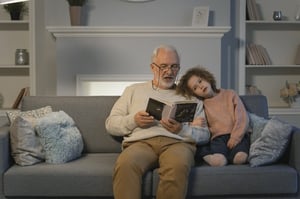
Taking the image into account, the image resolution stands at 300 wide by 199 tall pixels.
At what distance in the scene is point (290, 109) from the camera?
4672mm

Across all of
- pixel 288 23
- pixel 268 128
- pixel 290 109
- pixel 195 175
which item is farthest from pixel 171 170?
pixel 288 23

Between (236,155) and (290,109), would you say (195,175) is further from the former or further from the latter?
(290,109)

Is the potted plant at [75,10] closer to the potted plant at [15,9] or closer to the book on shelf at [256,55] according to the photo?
the potted plant at [15,9]

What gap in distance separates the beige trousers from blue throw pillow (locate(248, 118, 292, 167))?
1.14 ft

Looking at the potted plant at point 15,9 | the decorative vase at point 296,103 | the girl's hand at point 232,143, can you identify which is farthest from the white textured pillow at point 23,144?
the decorative vase at point 296,103

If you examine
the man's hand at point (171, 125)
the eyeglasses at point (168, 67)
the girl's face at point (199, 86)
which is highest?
the eyeglasses at point (168, 67)

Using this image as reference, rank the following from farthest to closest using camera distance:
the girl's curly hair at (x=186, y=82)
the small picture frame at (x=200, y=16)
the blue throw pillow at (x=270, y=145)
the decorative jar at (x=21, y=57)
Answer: the decorative jar at (x=21, y=57), the small picture frame at (x=200, y=16), the girl's curly hair at (x=186, y=82), the blue throw pillow at (x=270, y=145)

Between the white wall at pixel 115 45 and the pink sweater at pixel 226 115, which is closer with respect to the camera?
the pink sweater at pixel 226 115

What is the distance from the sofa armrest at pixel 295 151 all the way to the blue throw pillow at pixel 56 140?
121cm

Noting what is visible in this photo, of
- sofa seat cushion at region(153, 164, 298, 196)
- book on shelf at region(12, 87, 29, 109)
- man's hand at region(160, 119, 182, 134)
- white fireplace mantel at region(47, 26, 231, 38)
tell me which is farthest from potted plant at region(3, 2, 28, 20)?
sofa seat cushion at region(153, 164, 298, 196)

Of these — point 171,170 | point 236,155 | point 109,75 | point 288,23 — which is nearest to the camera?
point 171,170

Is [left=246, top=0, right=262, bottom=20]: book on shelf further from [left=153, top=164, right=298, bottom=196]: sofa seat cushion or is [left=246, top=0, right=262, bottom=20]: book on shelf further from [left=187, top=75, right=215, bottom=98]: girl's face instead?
[left=153, top=164, right=298, bottom=196]: sofa seat cushion

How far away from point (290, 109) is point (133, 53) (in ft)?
5.50

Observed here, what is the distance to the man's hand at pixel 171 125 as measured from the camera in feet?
8.50
